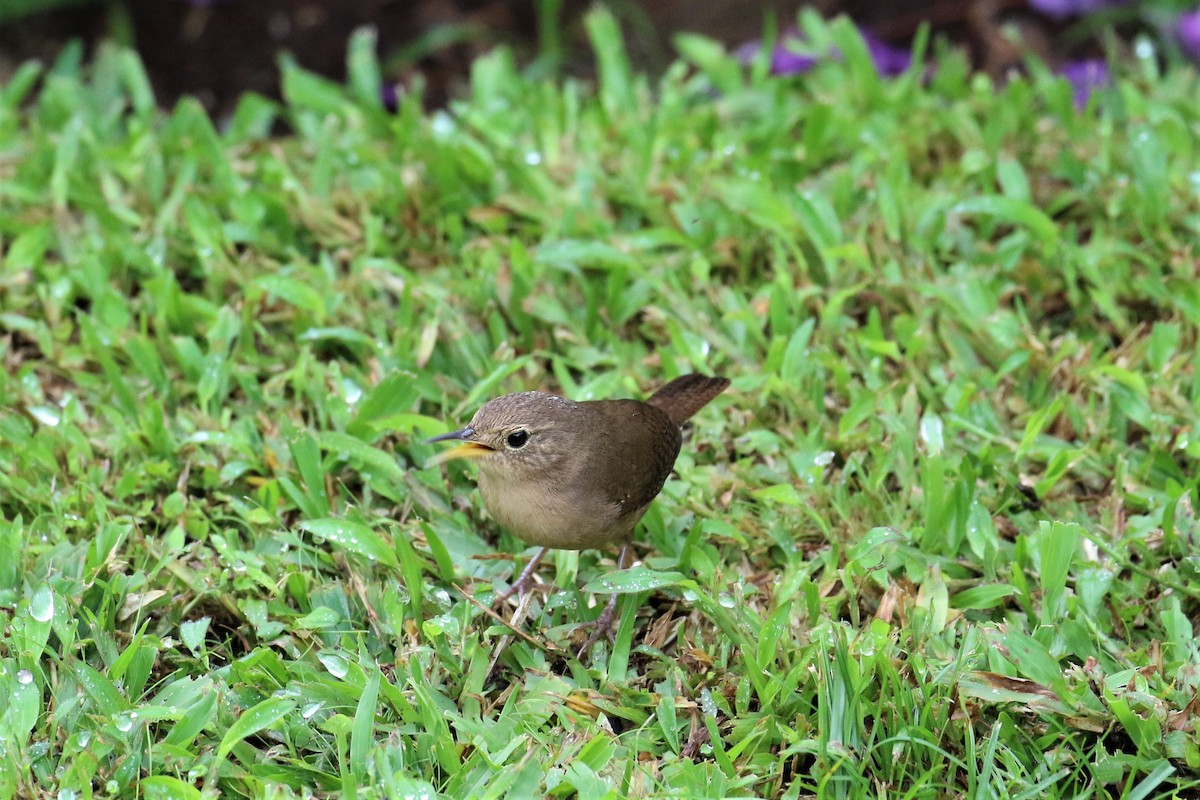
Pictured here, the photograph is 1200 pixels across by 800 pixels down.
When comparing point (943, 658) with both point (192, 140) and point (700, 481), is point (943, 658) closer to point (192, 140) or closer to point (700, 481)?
point (700, 481)

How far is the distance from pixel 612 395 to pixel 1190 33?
402 cm

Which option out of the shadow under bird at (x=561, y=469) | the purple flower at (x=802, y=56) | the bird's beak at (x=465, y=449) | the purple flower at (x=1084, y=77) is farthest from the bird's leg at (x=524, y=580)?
the purple flower at (x=1084, y=77)

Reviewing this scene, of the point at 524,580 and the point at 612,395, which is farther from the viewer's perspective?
the point at 612,395

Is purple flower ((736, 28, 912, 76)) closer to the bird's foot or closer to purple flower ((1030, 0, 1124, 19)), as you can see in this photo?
purple flower ((1030, 0, 1124, 19))

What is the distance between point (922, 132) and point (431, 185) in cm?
229

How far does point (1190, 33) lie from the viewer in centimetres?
674

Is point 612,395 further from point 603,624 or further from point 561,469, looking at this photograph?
point 603,624

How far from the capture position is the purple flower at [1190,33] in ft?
22.0

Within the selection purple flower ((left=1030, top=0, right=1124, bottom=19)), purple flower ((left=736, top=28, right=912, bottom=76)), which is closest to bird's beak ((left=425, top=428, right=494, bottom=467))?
purple flower ((left=736, top=28, right=912, bottom=76))

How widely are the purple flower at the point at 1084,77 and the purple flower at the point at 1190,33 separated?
0.40 meters

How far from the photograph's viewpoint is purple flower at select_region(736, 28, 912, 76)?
6.88 metres

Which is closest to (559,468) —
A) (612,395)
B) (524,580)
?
(524,580)

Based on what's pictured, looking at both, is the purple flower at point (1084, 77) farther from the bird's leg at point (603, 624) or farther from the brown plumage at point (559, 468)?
the bird's leg at point (603, 624)

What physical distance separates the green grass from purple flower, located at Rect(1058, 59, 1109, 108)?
10.6 inches
